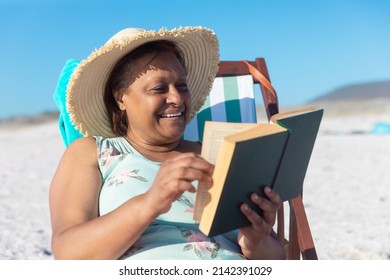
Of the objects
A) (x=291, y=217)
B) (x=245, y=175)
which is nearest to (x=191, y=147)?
(x=291, y=217)

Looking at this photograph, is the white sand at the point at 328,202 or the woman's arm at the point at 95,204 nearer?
the woman's arm at the point at 95,204

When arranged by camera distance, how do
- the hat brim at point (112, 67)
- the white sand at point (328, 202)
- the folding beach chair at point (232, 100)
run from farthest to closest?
the white sand at point (328, 202)
the folding beach chair at point (232, 100)
the hat brim at point (112, 67)

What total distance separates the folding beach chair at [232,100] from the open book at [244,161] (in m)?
0.99

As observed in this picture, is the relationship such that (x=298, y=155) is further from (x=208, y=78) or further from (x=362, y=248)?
(x=362, y=248)

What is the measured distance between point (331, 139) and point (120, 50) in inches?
513

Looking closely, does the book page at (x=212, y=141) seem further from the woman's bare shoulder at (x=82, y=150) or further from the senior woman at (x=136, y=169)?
the woman's bare shoulder at (x=82, y=150)

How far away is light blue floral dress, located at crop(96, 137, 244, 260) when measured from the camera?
2268 millimetres

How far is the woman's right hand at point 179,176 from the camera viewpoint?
6.17ft

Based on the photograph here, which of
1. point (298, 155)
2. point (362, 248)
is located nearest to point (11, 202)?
point (362, 248)

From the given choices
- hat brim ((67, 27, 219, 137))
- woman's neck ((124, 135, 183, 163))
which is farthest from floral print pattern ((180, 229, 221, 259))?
hat brim ((67, 27, 219, 137))

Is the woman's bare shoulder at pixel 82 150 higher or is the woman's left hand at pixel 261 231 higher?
the woman's bare shoulder at pixel 82 150

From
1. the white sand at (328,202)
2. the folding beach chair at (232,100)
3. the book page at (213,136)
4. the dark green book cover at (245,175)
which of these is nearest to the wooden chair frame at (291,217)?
the folding beach chair at (232,100)
